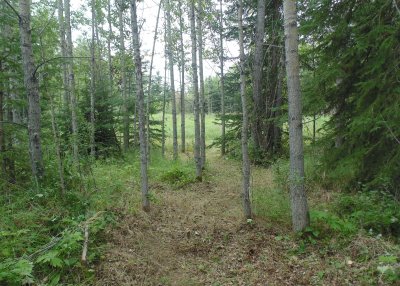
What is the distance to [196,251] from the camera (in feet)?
16.6

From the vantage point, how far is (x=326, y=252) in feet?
14.6

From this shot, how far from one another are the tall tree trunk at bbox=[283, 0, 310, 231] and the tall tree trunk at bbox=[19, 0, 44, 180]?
488cm

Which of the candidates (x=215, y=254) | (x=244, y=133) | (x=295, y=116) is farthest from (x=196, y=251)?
(x=295, y=116)

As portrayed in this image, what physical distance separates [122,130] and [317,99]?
387 inches

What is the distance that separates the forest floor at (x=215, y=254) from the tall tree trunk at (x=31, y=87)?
2.13m

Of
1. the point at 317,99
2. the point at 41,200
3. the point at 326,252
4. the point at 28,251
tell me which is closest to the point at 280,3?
the point at 317,99

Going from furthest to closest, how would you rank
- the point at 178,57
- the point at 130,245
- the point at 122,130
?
the point at 178,57
the point at 122,130
the point at 130,245

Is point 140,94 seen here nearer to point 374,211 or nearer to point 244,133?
point 244,133

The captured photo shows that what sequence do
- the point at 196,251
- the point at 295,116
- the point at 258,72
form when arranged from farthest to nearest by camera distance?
the point at 258,72 → the point at 196,251 → the point at 295,116

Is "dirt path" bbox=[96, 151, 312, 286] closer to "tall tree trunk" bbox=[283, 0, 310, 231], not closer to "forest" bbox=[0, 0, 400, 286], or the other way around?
"forest" bbox=[0, 0, 400, 286]

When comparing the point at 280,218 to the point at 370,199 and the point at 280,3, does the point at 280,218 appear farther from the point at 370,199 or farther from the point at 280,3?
the point at 280,3

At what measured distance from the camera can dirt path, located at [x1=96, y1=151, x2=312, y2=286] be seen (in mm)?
4184

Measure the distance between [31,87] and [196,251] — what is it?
4.54 metres

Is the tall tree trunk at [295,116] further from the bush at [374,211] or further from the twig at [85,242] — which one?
the twig at [85,242]
